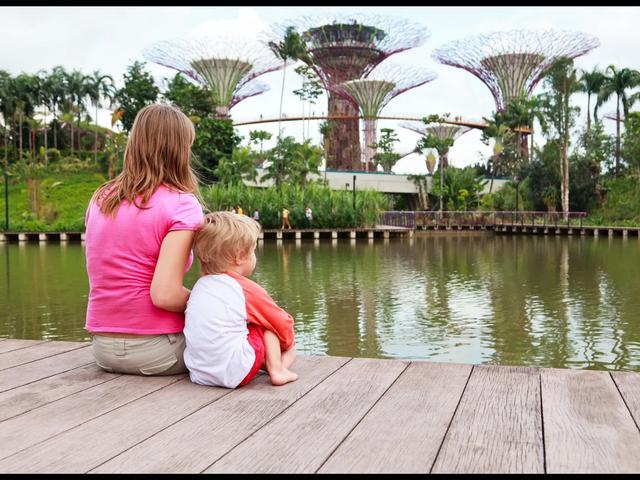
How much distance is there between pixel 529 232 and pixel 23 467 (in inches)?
1400

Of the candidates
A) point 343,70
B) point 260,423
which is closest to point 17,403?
point 260,423

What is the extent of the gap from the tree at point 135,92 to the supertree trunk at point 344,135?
15271 mm

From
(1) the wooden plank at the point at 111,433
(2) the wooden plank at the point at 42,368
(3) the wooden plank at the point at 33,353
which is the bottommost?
(1) the wooden plank at the point at 111,433

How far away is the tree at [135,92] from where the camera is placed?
47.7 meters

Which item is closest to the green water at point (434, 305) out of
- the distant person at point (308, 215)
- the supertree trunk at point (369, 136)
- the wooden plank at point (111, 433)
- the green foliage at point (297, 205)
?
the wooden plank at point (111, 433)

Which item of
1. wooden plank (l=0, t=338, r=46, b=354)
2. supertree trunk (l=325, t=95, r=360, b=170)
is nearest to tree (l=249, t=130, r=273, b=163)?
supertree trunk (l=325, t=95, r=360, b=170)

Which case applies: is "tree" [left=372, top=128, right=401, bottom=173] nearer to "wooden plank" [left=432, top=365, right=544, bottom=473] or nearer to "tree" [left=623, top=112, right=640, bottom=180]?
"tree" [left=623, top=112, right=640, bottom=180]

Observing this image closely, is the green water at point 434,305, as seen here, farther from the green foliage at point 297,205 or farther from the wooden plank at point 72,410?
the green foliage at point 297,205

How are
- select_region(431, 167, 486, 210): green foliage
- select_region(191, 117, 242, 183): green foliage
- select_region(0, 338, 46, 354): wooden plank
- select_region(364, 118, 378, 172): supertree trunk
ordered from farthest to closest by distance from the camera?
select_region(364, 118, 378, 172): supertree trunk
select_region(431, 167, 486, 210): green foliage
select_region(191, 117, 242, 183): green foliage
select_region(0, 338, 46, 354): wooden plank

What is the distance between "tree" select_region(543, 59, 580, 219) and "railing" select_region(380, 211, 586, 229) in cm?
422

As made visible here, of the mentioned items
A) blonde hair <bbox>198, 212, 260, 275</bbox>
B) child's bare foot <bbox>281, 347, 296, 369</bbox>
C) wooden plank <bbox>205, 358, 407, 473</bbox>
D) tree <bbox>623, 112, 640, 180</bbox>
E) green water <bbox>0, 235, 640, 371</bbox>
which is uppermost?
tree <bbox>623, 112, 640, 180</bbox>

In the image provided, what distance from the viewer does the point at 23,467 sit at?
177 centimetres

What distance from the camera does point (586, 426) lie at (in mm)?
2084

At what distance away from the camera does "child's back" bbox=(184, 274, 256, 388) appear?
2574mm
